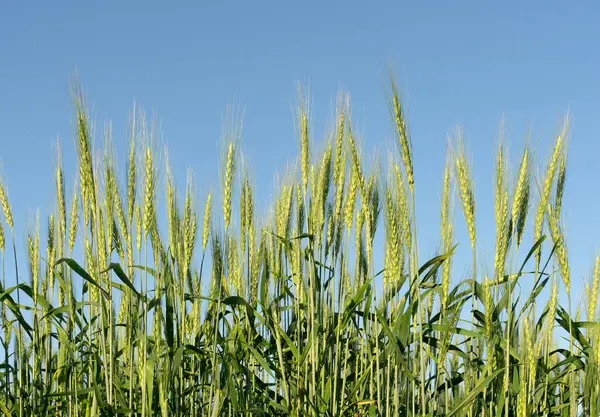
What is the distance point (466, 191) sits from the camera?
266 centimetres

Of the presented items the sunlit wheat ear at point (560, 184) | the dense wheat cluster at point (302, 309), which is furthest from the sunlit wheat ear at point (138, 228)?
the sunlit wheat ear at point (560, 184)

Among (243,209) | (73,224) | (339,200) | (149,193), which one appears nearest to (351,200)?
(339,200)

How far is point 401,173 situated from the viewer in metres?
2.82

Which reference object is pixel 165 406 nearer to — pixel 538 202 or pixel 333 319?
pixel 333 319

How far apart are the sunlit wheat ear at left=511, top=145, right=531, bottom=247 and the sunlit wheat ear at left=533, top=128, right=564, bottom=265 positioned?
92 millimetres

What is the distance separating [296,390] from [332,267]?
0.46m

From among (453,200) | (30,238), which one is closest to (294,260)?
(453,200)

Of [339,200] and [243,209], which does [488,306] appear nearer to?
[339,200]

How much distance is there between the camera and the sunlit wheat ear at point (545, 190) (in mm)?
2748

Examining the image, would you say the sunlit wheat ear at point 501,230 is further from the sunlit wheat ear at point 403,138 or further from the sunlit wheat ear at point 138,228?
the sunlit wheat ear at point 138,228

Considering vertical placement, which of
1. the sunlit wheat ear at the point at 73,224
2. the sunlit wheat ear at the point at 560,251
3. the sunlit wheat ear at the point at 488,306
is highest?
the sunlit wheat ear at the point at 73,224

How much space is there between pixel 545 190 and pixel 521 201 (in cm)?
24

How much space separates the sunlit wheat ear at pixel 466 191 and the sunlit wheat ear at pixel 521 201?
0.15 metres

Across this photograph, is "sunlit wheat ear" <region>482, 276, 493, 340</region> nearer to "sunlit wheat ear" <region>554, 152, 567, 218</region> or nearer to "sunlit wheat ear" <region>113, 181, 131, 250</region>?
"sunlit wheat ear" <region>554, 152, 567, 218</region>
